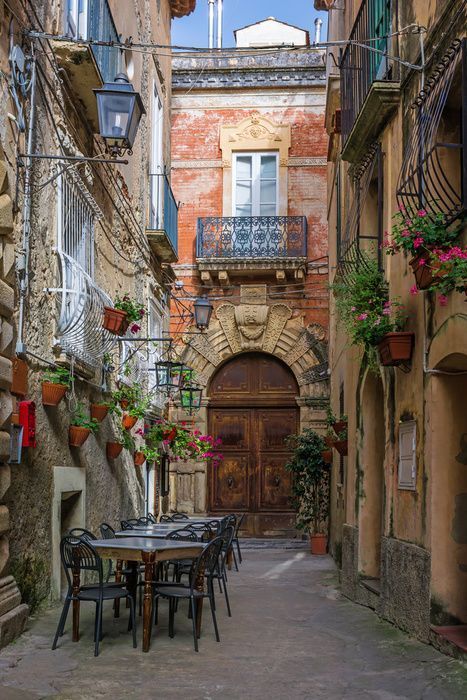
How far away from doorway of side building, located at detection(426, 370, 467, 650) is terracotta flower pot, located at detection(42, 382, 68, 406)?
3311 mm

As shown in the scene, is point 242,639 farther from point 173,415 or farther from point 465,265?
point 173,415

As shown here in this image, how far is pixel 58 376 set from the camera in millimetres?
8727

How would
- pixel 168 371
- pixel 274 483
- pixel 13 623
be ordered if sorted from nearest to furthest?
1. pixel 13 623
2. pixel 168 371
3. pixel 274 483

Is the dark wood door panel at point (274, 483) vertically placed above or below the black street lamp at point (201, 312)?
below

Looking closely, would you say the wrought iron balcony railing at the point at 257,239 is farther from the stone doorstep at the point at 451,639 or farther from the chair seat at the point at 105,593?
the stone doorstep at the point at 451,639

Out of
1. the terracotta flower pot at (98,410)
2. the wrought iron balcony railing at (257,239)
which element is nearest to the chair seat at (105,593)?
the terracotta flower pot at (98,410)

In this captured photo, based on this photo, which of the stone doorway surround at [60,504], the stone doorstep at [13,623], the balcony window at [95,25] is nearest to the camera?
the stone doorstep at [13,623]

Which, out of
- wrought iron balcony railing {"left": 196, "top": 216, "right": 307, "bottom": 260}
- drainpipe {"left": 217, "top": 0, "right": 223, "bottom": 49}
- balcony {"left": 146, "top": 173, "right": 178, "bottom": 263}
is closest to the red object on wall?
balcony {"left": 146, "top": 173, "right": 178, "bottom": 263}

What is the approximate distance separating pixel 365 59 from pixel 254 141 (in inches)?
375

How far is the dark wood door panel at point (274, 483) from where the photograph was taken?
18734 mm

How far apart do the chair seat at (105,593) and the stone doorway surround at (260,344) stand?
11.1 meters

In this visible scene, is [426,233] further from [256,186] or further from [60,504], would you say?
[256,186]

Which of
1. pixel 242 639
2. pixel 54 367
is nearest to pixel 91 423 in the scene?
pixel 54 367

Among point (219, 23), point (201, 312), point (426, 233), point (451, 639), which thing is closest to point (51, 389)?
point (426, 233)
